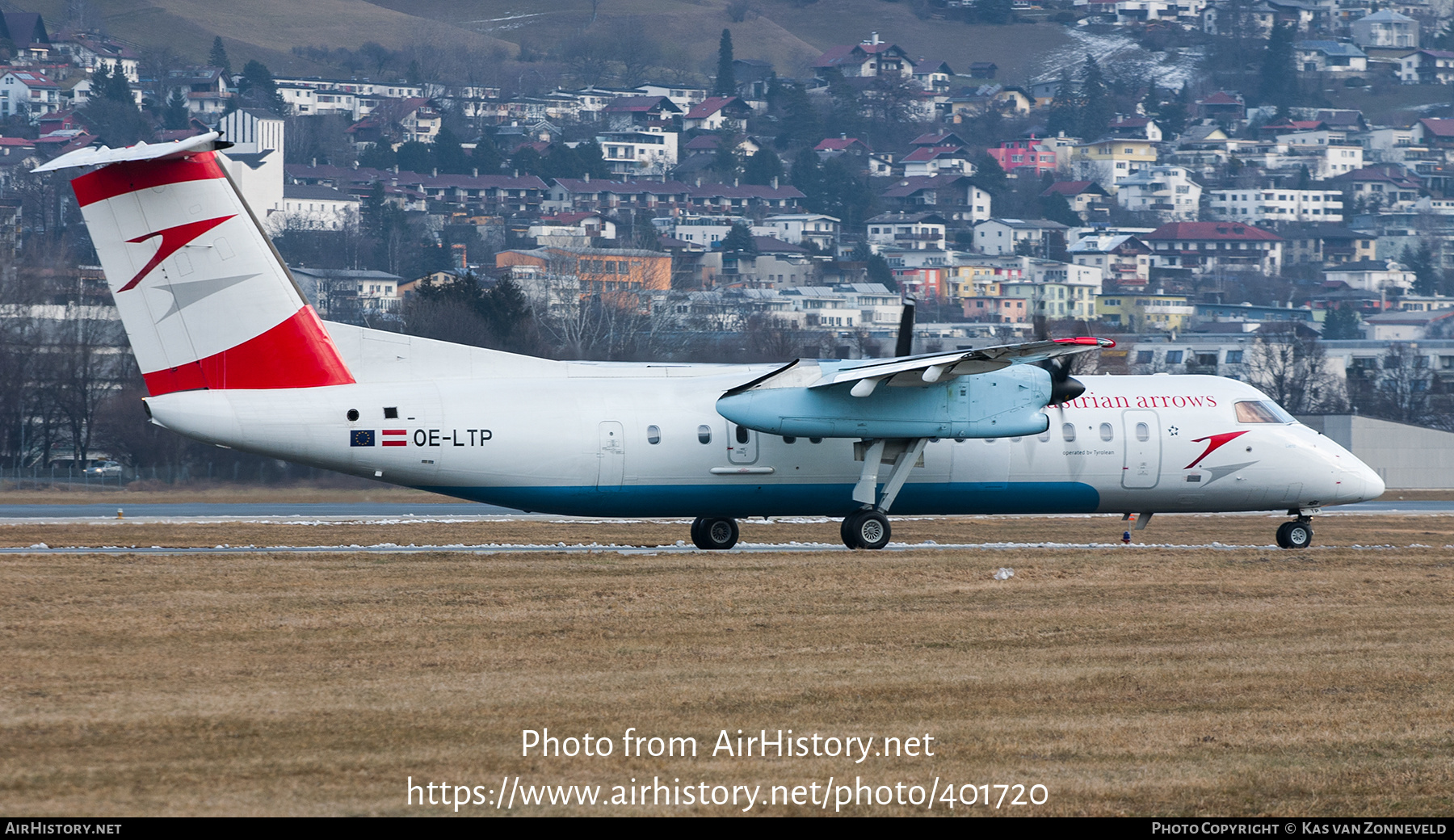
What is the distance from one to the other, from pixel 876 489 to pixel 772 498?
1.73m

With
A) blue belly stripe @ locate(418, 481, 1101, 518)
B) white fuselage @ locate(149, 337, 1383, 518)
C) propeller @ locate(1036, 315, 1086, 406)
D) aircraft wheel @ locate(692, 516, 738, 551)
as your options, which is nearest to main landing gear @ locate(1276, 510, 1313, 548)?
white fuselage @ locate(149, 337, 1383, 518)

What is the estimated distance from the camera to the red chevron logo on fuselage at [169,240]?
2419cm

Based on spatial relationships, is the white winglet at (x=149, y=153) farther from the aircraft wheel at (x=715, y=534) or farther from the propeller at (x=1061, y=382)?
the propeller at (x=1061, y=382)

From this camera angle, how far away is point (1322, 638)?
19.5 metres

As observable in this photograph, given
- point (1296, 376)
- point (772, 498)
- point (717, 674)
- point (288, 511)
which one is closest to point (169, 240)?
point (772, 498)

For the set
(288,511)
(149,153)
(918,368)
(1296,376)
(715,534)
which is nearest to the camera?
(149,153)

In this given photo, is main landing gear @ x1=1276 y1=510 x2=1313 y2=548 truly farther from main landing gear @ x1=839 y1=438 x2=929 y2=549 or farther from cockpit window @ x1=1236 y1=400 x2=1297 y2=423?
main landing gear @ x1=839 y1=438 x2=929 y2=549

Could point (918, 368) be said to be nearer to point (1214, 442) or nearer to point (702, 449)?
point (702, 449)

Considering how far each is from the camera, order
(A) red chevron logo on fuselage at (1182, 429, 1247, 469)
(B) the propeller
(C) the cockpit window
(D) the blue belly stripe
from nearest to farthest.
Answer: (D) the blue belly stripe
(B) the propeller
(A) red chevron logo on fuselage at (1182, 429, 1247, 469)
(C) the cockpit window

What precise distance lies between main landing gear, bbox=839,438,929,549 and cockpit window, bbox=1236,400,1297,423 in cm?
667

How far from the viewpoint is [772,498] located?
2770 centimetres

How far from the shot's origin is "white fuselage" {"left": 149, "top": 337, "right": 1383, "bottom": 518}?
25359mm
